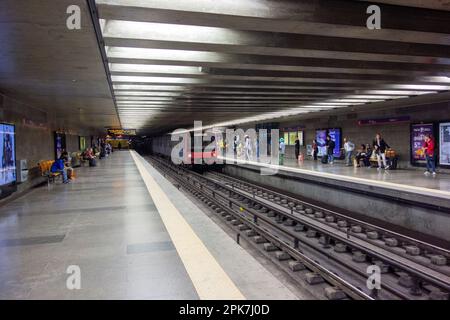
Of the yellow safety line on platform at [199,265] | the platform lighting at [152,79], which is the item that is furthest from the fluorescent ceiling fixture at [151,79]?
the yellow safety line on platform at [199,265]

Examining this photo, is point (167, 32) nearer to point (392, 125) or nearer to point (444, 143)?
point (444, 143)

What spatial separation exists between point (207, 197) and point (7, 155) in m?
5.74

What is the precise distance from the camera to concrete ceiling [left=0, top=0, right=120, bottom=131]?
3426 mm

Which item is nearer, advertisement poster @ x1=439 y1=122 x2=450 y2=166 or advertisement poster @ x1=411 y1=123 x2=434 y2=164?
advertisement poster @ x1=439 y1=122 x2=450 y2=166

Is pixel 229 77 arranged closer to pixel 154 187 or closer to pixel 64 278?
pixel 154 187

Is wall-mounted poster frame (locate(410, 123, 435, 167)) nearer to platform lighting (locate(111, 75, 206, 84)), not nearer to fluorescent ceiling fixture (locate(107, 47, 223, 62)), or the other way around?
platform lighting (locate(111, 75, 206, 84))

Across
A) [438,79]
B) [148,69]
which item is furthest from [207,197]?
[438,79]

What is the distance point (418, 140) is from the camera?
533 inches

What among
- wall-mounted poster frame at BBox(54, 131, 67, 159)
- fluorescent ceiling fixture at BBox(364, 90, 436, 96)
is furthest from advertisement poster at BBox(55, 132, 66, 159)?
fluorescent ceiling fixture at BBox(364, 90, 436, 96)

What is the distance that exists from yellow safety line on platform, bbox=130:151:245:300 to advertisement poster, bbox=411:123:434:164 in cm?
1124

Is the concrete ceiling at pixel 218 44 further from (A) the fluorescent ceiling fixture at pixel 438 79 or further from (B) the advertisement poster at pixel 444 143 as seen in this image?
(B) the advertisement poster at pixel 444 143

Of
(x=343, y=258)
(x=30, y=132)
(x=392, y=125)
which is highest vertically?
(x=392, y=125)

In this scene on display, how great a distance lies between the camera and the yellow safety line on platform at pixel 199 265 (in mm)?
3229

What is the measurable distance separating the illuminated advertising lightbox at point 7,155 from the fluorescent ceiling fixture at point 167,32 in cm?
512
